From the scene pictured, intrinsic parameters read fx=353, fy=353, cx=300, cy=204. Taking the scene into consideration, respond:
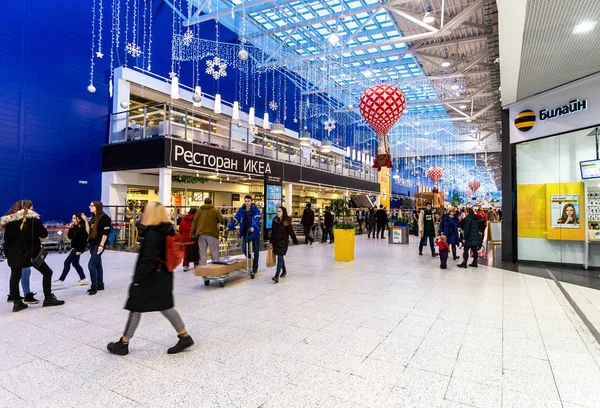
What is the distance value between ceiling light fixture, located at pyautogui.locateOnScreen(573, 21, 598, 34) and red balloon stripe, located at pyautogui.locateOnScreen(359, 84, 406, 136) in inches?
131

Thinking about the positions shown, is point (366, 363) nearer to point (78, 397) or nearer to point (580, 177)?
point (78, 397)

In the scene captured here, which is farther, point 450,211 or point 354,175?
point 354,175

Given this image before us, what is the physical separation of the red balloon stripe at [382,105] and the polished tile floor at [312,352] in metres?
4.16

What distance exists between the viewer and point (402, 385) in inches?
103

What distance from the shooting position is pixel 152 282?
3.05m

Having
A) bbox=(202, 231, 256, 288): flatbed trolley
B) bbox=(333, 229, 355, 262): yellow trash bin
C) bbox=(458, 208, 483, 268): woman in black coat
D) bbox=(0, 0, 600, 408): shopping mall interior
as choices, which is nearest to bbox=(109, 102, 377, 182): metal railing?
bbox=(0, 0, 600, 408): shopping mall interior

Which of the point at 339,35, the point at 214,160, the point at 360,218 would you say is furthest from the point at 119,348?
the point at 360,218

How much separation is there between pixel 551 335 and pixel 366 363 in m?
2.27

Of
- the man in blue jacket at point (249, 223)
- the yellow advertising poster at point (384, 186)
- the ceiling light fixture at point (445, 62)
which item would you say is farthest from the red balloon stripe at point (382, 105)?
the yellow advertising poster at point (384, 186)

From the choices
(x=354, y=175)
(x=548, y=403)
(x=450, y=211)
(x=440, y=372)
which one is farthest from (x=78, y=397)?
(x=354, y=175)

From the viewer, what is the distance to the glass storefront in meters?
8.24

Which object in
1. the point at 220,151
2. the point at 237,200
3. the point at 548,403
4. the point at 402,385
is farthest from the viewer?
the point at 237,200

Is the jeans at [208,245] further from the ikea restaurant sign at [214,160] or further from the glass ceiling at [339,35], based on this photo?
the glass ceiling at [339,35]

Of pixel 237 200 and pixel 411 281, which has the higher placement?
pixel 237 200
